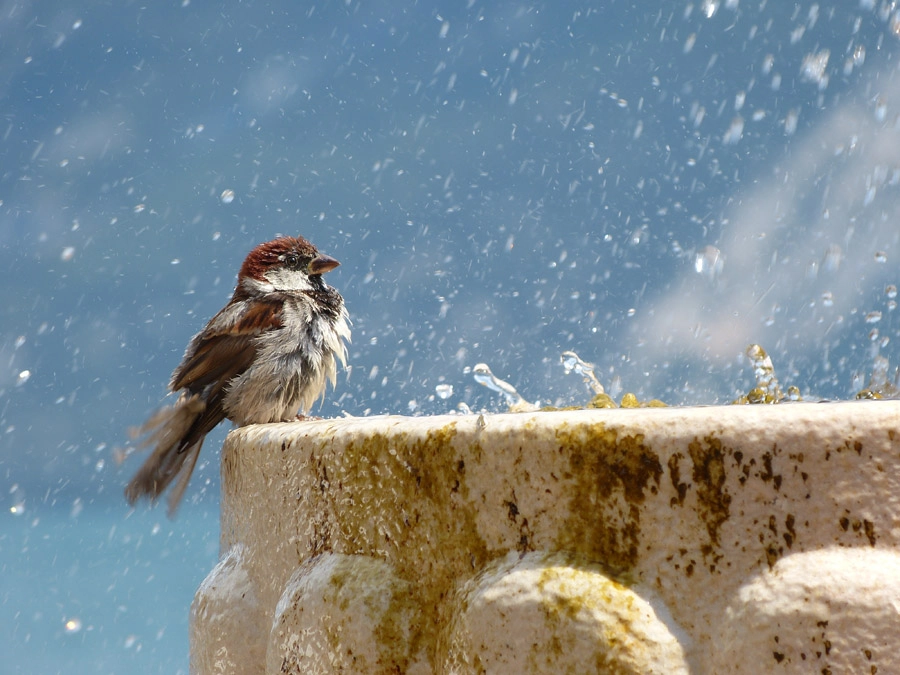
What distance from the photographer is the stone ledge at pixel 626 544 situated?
129 cm

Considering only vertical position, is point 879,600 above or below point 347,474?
below

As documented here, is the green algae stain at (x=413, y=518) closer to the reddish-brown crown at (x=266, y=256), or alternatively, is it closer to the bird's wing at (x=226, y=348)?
the bird's wing at (x=226, y=348)

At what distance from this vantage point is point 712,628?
52.6 inches

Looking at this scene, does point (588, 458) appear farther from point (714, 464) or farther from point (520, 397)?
point (520, 397)

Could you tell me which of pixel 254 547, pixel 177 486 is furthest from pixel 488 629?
pixel 177 486

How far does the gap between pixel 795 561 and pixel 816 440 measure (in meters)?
0.20

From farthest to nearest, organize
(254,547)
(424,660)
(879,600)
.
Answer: (254,547), (424,660), (879,600)

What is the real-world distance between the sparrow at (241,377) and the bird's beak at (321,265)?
422mm

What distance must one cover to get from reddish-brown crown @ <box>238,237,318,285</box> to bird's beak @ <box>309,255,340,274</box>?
84 mm

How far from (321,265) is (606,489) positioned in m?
2.84

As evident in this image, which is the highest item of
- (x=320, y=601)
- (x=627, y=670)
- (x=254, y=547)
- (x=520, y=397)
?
(x=520, y=397)

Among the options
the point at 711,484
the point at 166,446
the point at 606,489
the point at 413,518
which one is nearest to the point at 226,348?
the point at 166,446

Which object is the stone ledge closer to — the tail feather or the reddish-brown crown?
the tail feather

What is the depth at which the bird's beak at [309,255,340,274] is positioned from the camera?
157 inches
